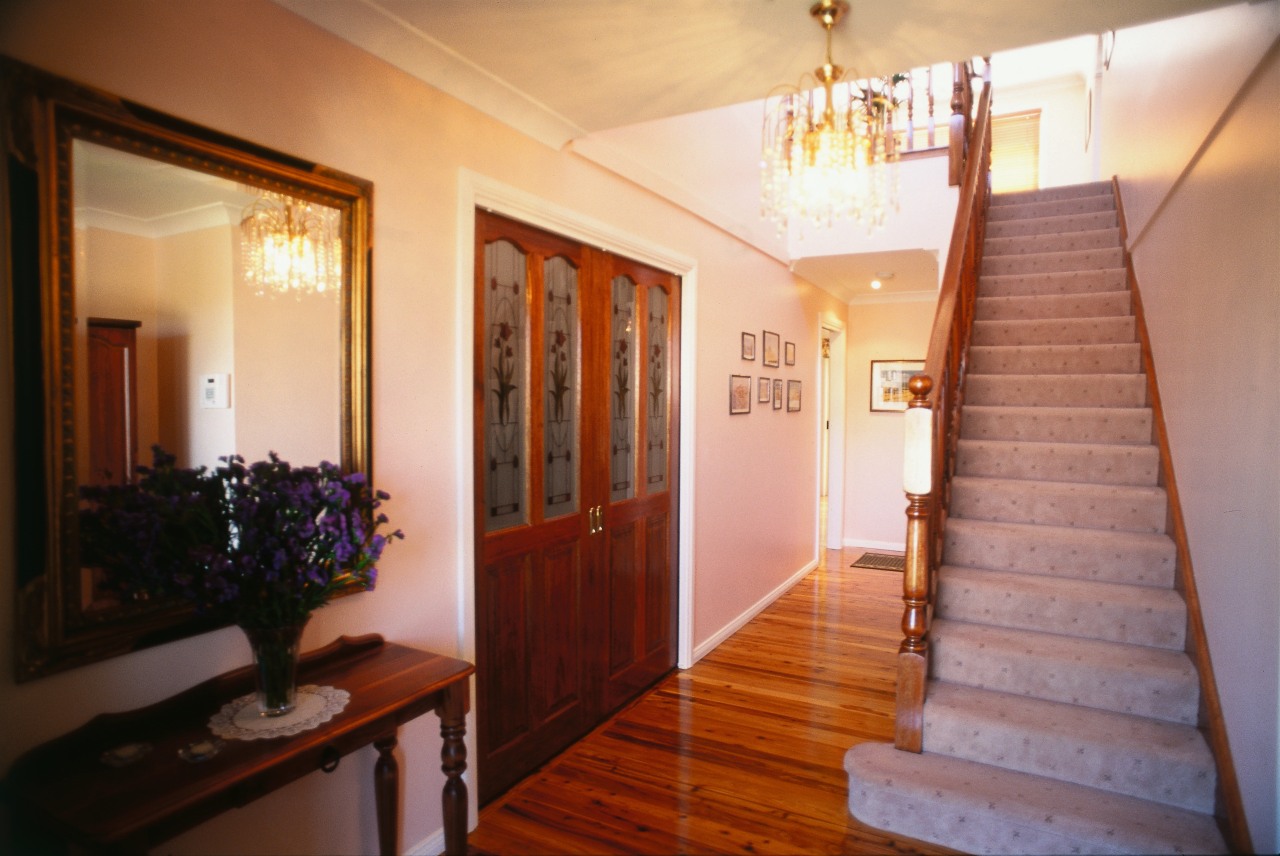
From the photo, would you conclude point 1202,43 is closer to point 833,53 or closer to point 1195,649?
point 833,53

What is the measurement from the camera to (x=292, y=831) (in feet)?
6.53

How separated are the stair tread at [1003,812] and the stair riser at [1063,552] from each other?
99 cm

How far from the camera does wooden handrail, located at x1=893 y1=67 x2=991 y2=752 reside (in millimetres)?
2625

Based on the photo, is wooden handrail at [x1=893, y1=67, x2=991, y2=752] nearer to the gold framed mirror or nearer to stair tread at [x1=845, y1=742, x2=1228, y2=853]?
stair tread at [x1=845, y1=742, x2=1228, y2=853]

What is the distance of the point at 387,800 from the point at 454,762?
11.6 inches

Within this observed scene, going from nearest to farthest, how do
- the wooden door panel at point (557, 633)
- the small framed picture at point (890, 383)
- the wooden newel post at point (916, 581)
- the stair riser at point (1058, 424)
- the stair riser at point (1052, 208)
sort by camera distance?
the wooden newel post at point (916, 581) < the wooden door panel at point (557, 633) < the stair riser at point (1058, 424) < the stair riser at point (1052, 208) < the small framed picture at point (890, 383)

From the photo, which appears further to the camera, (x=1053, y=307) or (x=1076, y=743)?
(x=1053, y=307)

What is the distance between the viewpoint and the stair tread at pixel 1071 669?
250 cm

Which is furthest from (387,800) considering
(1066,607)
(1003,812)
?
(1066,607)

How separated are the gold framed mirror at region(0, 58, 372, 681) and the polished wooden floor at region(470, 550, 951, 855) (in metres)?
1.63

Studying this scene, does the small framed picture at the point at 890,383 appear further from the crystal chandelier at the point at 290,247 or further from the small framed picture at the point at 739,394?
the crystal chandelier at the point at 290,247

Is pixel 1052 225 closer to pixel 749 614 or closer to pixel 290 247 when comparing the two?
pixel 749 614

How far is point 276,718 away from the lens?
1.65m

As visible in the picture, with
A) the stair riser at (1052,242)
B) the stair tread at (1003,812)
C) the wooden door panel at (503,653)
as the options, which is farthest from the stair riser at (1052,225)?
the wooden door panel at (503,653)
